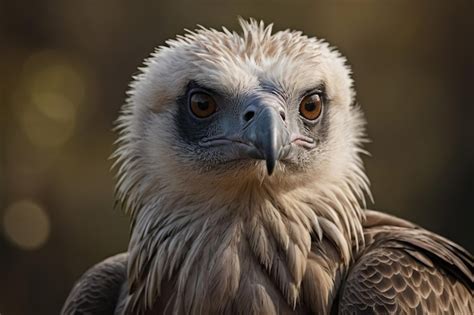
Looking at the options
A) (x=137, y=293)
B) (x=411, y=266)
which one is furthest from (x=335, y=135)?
(x=137, y=293)

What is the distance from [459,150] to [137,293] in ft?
24.8

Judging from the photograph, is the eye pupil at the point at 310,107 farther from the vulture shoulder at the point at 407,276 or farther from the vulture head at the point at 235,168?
the vulture shoulder at the point at 407,276

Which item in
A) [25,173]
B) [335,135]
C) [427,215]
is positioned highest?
[335,135]

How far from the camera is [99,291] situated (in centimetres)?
434

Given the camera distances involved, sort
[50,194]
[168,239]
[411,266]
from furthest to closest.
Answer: [50,194] < [168,239] < [411,266]

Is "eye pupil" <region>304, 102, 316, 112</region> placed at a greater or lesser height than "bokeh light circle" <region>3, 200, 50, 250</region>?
greater

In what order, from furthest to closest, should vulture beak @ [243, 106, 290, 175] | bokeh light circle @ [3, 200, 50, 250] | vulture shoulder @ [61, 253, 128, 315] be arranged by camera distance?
1. bokeh light circle @ [3, 200, 50, 250]
2. vulture shoulder @ [61, 253, 128, 315]
3. vulture beak @ [243, 106, 290, 175]

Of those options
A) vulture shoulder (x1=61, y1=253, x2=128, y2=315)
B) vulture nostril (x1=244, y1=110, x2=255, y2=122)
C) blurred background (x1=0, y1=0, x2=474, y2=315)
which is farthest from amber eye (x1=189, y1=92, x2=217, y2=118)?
blurred background (x1=0, y1=0, x2=474, y2=315)

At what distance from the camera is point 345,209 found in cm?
399

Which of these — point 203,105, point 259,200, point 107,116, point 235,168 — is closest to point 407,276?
point 259,200

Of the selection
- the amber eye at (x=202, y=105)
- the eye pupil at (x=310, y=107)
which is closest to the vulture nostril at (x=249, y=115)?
the amber eye at (x=202, y=105)

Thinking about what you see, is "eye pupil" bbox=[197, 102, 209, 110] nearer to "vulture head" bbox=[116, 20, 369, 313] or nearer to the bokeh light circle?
"vulture head" bbox=[116, 20, 369, 313]

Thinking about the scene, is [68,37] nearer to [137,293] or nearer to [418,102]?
[418,102]

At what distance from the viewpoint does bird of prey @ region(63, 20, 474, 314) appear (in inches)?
144
